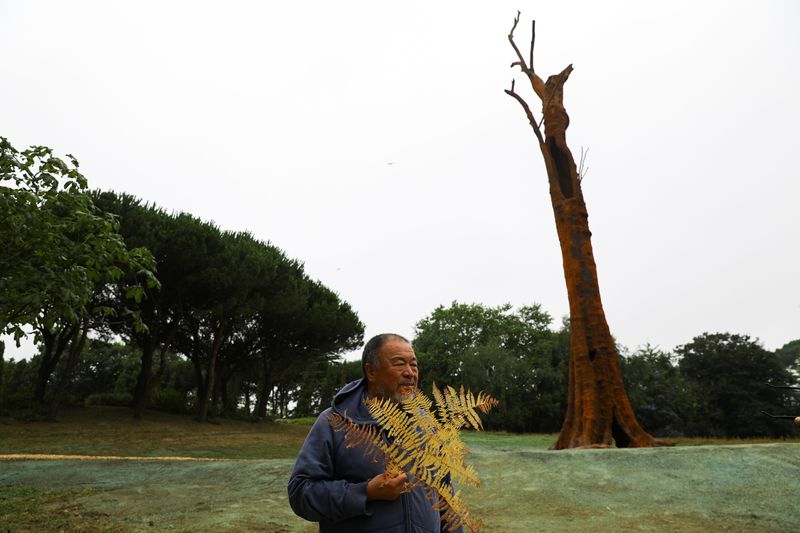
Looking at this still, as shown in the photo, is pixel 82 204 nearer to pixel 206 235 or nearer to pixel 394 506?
pixel 394 506

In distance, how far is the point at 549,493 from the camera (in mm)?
6395

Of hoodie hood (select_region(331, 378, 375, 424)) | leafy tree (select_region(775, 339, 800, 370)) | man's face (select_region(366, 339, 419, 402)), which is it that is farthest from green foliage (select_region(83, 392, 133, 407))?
leafy tree (select_region(775, 339, 800, 370))

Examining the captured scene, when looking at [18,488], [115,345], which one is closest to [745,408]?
[18,488]

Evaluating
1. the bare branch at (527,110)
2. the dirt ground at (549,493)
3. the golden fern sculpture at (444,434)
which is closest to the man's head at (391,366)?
the golden fern sculpture at (444,434)

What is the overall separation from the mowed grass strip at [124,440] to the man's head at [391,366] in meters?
12.1

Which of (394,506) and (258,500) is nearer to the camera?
(394,506)

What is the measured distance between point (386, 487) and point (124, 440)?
692 inches

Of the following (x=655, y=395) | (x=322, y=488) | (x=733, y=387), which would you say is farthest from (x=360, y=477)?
(x=733, y=387)

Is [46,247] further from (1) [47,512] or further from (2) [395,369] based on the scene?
(2) [395,369]

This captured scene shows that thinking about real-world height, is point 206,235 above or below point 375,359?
above

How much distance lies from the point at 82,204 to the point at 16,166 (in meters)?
0.83

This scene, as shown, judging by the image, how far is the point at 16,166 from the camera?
620cm

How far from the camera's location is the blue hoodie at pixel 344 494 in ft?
6.50

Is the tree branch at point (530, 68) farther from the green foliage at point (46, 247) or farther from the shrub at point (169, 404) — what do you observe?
the shrub at point (169, 404)
